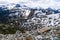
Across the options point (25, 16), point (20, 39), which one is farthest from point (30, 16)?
point (20, 39)

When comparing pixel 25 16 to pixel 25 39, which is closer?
pixel 25 39

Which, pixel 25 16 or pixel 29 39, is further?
pixel 25 16

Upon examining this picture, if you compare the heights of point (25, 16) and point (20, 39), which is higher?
point (20, 39)

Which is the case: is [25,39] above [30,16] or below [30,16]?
above

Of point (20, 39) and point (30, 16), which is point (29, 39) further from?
point (30, 16)

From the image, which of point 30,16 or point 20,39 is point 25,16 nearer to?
point 30,16

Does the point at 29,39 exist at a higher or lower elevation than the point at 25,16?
higher

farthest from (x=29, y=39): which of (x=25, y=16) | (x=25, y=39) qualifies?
(x=25, y=16)

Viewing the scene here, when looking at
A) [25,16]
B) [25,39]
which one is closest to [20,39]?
[25,39]
